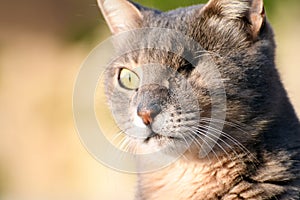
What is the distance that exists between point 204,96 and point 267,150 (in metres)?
0.32

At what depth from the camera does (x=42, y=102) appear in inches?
344

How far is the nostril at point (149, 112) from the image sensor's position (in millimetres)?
3566

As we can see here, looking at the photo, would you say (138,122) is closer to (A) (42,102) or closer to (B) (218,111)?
(B) (218,111)

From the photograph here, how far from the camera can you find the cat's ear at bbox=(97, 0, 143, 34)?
13.1 ft

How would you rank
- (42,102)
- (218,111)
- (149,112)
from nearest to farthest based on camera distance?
(149,112), (218,111), (42,102)

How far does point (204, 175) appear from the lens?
12.3 feet

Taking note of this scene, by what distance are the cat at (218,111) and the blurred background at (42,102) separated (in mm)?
4134

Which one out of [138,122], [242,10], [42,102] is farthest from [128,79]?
[42,102]

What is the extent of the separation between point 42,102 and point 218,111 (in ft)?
17.0

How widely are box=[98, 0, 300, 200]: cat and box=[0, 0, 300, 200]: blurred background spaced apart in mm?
4134

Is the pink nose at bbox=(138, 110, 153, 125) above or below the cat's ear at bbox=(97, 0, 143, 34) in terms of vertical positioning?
below

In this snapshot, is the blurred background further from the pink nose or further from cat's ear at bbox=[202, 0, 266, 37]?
the pink nose

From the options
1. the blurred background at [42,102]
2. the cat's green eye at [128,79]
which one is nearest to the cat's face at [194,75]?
the cat's green eye at [128,79]

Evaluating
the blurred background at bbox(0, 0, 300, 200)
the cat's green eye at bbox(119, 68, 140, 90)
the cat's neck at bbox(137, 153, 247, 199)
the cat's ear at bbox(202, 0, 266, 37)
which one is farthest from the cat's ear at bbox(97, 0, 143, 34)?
the blurred background at bbox(0, 0, 300, 200)
